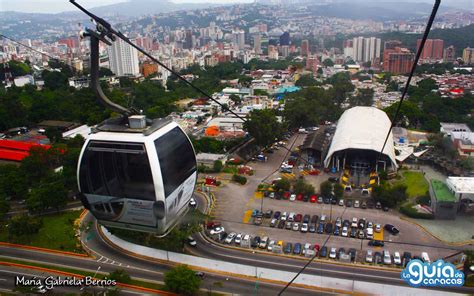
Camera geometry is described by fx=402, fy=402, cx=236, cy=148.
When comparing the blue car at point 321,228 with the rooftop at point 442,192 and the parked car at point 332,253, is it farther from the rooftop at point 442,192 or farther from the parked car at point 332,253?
the rooftop at point 442,192

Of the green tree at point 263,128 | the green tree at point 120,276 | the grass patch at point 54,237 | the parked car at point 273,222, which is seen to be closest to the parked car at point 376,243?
the parked car at point 273,222

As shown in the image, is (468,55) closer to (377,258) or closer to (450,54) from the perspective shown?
(450,54)

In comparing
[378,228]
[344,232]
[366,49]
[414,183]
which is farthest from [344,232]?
[366,49]

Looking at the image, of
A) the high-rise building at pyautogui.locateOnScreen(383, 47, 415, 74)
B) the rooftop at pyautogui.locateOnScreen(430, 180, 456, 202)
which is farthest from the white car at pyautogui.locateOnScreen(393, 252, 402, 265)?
the high-rise building at pyautogui.locateOnScreen(383, 47, 415, 74)

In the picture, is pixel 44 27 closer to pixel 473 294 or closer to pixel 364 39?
pixel 364 39

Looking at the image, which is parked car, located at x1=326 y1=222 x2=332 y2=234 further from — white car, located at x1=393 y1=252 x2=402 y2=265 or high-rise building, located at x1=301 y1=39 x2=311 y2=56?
high-rise building, located at x1=301 y1=39 x2=311 y2=56

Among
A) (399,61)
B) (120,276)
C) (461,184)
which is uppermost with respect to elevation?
(399,61)

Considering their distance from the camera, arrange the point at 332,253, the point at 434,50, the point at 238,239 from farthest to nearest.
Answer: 1. the point at 434,50
2. the point at 238,239
3. the point at 332,253
